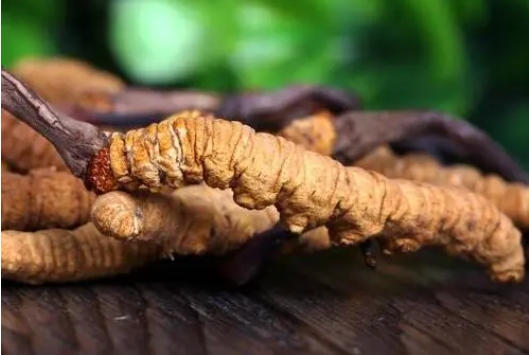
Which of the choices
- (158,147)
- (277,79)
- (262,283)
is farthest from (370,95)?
(158,147)

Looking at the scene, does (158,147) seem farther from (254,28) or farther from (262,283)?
(254,28)

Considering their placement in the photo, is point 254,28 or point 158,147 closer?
point 158,147

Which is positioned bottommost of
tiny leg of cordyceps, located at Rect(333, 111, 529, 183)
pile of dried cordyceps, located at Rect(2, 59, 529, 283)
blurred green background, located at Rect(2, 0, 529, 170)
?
pile of dried cordyceps, located at Rect(2, 59, 529, 283)

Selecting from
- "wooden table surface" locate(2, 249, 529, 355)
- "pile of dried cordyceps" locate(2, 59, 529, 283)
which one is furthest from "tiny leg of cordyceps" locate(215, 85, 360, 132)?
"wooden table surface" locate(2, 249, 529, 355)

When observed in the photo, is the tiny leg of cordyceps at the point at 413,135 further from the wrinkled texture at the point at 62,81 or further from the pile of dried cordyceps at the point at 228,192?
the wrinkled texture at the point at 62,81

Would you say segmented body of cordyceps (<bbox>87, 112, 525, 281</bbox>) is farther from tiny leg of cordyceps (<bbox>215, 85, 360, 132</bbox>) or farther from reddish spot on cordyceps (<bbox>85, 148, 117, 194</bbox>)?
tiny leg of cordyceps (<bbox>215, 85, 360, 132</bbox>)

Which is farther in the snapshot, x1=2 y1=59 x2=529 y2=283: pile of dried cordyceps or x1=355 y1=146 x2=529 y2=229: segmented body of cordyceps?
x1=355 y1=146 x2=529 y2=229: segmented body of cordyceps

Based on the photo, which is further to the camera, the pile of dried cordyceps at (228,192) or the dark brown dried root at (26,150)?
the dark brown dried root at (26,150)

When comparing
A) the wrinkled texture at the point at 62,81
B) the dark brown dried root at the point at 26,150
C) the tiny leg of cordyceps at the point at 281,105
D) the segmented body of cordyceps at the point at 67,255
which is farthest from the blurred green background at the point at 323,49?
the segmented body of cordyceps at the point at 67,255
